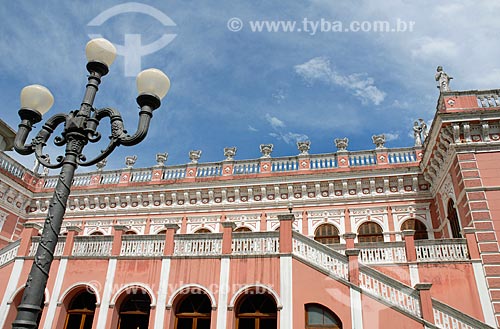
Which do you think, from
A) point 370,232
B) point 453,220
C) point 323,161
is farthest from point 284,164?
point 453,220

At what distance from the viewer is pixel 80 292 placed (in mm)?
12391

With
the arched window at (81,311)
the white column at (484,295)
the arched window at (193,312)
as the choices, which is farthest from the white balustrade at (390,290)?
the arched window at (81,311)

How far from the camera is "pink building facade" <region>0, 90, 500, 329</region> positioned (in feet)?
33.8

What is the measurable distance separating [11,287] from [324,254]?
35.1 ft

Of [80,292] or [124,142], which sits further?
[80,292]

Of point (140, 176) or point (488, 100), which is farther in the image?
point (140, 176)

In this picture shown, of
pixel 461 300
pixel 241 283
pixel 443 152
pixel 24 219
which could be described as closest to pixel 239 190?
pixel 241 283

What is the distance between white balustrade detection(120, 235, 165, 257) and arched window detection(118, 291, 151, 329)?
1269 millimetres

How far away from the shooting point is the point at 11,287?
1267 centimetres

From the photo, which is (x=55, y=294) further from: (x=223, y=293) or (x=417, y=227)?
(x=417, y=227)

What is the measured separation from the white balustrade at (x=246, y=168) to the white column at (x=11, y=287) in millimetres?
10217

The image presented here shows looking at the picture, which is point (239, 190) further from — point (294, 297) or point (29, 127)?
point (29, 127)

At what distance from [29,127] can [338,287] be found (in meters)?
8.44

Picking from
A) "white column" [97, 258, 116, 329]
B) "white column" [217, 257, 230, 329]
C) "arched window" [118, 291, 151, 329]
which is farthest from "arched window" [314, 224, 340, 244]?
"white column" [97, 258, 116, 329]
